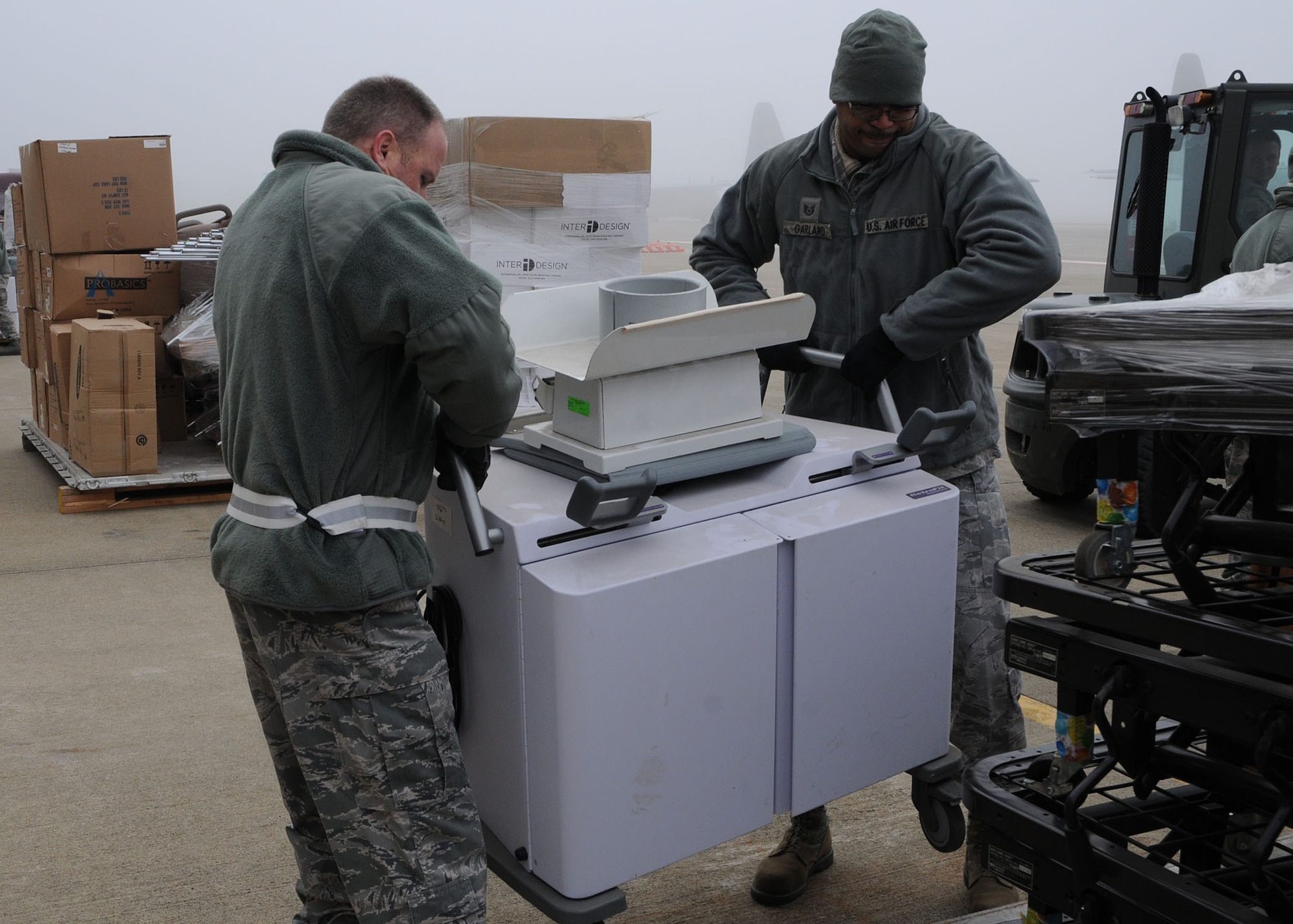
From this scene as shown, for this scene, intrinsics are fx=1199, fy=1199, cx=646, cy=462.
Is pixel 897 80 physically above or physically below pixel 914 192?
above

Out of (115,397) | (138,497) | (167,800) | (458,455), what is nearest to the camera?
(458,455)

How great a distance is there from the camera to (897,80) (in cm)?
260

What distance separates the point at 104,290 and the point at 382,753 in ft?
19.2

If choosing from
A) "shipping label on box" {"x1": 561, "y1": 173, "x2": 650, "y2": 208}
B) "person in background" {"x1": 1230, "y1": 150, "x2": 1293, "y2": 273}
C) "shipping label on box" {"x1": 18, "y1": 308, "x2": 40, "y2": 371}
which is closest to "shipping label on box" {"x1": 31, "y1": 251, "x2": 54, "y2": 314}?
"shipping label on box" {"x1": 18, "y1": 308, "x2": 40, "y2": 371}

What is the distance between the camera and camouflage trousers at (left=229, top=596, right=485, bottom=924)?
2.00m

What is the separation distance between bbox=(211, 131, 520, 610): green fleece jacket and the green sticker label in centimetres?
21

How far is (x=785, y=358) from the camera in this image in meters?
2.78

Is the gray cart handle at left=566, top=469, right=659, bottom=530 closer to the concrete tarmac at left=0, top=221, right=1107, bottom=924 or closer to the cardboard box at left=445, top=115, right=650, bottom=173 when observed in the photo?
the concrete tarmac at left=0, top=221, right=1107, bottom=924

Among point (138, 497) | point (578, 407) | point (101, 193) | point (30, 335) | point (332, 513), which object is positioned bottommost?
point (138, 497)

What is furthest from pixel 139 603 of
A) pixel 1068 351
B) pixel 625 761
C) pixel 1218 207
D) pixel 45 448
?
pixel 1218 207

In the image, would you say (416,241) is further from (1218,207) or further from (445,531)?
(1218,207)

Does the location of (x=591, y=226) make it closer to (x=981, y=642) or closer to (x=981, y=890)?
(x=981, y=642)

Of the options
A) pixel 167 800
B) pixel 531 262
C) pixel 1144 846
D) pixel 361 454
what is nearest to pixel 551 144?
pixel 531 262

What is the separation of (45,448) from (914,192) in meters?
6.54
